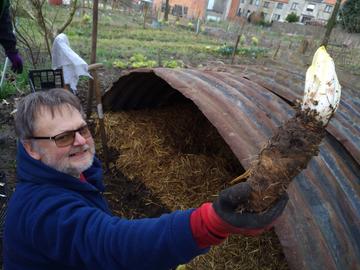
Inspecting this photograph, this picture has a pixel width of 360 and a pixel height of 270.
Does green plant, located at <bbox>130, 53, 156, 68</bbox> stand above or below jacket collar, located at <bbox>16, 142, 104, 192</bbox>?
below

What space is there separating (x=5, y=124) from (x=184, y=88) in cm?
331

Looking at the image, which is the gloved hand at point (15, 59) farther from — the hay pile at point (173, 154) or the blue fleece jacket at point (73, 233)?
the blue fleece jacket at point (73, 233)

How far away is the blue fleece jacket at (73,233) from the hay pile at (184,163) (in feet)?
6.05

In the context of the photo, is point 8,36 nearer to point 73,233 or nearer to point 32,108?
point 32,108

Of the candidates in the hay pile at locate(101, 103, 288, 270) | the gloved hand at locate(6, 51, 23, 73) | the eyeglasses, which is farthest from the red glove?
the gloved hand at locate(6, 51, 23, 73)

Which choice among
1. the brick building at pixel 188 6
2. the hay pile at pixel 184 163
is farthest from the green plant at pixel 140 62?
the brick building at pixel 188 6

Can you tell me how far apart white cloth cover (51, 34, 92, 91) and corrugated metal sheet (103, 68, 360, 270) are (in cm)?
61

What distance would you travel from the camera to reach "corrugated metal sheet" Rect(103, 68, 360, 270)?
206 cm

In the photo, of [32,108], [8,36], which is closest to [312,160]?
[32,108]

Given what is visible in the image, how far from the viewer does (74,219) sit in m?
1.37

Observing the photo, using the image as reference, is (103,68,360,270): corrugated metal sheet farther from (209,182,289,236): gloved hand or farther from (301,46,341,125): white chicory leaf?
(301,46,341,125): white chicory leaf

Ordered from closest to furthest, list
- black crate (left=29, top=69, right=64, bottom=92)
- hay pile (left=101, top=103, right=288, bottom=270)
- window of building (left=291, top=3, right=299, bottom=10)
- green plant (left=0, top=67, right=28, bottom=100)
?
hay pile (left=101, top=103, right=288, bottom=270), black crate (left=29, top=69, right=64, bottom=92), green plant (left=0, top=67, right=28, bottom=100), window of building (left=291, top=3, right=299, bottom=10)

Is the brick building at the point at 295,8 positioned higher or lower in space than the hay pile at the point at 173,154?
higher

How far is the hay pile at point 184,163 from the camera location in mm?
3188
